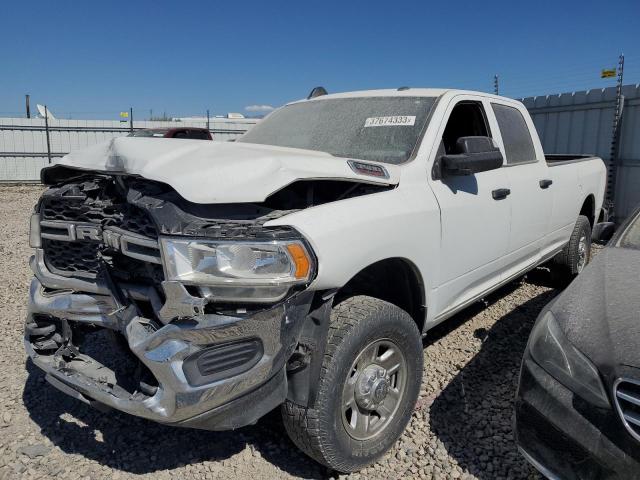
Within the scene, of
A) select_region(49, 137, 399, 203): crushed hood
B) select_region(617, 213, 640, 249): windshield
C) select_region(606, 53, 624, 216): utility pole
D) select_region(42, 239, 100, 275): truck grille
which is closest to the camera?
select_region(49, 137, 399, 203): crushed hood

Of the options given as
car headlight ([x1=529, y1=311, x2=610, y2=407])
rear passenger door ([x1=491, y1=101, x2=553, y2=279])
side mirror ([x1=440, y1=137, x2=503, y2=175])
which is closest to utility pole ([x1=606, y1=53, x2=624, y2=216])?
rear passenger door ([x1=491, y1=101, x2=553, y2=279])

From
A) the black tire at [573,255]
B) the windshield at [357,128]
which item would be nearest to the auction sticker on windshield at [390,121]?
the windshield at [357,128]

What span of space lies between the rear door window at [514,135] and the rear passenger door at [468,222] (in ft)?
0.81

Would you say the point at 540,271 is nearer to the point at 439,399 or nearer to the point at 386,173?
the point at 439,399

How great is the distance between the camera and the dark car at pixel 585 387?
6.37 ft

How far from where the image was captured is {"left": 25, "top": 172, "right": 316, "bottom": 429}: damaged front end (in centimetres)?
201

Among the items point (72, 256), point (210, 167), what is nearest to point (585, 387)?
point (210, 167)

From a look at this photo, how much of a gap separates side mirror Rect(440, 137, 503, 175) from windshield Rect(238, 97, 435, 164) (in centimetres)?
25

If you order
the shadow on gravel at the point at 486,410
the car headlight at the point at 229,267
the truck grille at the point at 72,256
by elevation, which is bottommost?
the shadow on gravel at the point at 486,410

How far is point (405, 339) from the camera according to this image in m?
2.75

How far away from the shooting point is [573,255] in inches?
215

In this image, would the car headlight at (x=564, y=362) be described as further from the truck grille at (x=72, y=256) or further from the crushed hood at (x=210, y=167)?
the truck grille at (x=72, y=256)

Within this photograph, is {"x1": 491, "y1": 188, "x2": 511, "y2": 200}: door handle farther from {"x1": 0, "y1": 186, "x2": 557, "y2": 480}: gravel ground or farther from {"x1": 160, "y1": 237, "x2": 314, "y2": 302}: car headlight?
{"x1": 160, "y1": 237, "x2": 314, "y2": 302}: car headlight

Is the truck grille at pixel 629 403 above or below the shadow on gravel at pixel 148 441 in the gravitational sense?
above
